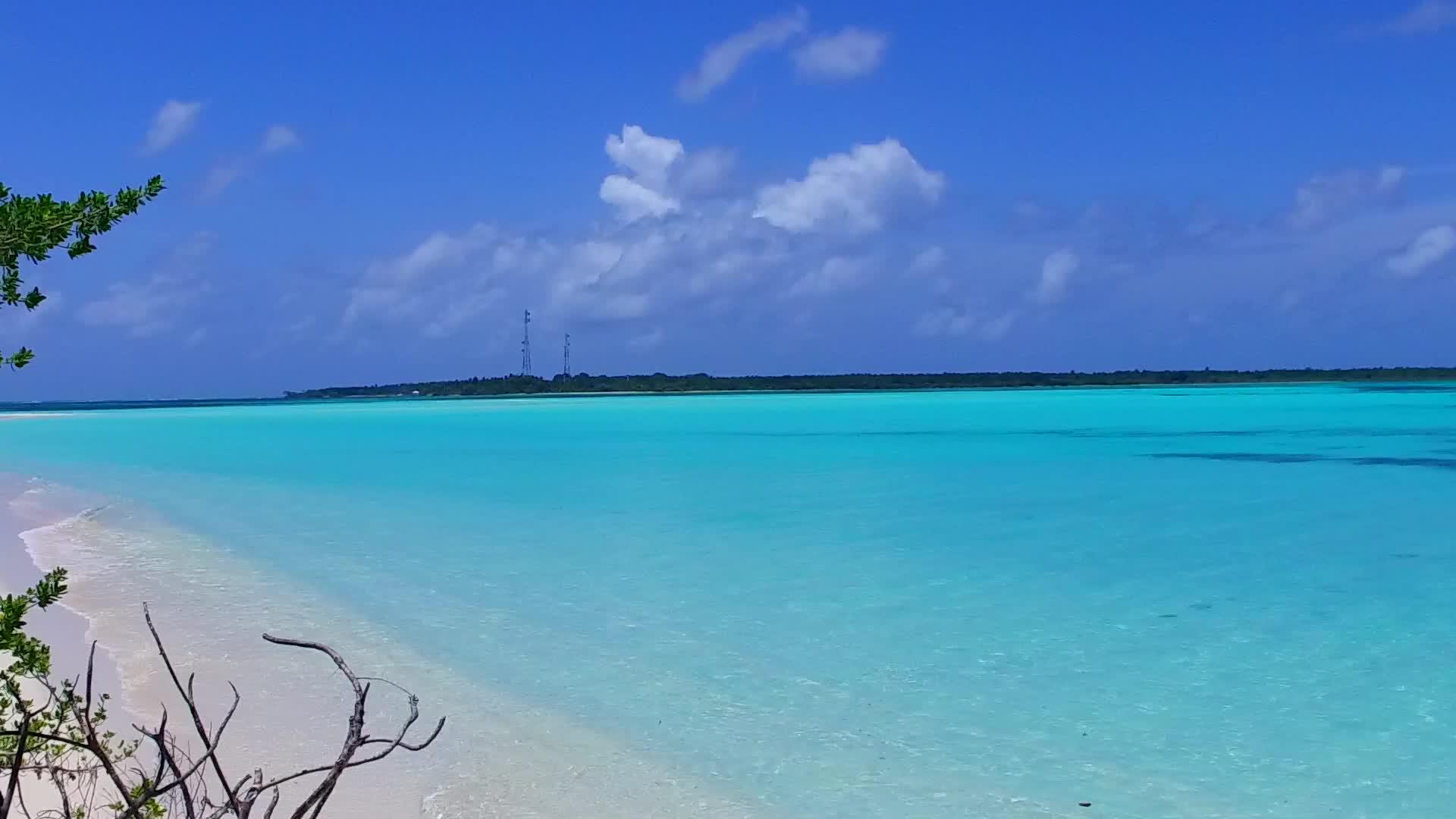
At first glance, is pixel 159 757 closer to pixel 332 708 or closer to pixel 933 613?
pixel 332 708

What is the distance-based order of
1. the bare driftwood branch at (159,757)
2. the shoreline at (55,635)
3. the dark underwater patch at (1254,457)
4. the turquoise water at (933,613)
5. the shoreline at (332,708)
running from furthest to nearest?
the dark underwater patch at (1254,457), the turquoise water at (933,613), the shoreline at (332,708), the shoreline at (55,635), the bare driftwood branch at (159,757)

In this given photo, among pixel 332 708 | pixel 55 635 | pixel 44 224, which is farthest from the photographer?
pixel 55 635

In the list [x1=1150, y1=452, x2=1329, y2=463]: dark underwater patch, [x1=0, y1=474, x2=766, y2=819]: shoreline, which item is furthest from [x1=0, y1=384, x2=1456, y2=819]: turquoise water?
[x1=1150, y1=452, x2=1329, y2=463]: dark underwater patch

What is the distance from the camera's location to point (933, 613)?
686 centimetres

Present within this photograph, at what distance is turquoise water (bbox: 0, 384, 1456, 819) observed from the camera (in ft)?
13.5

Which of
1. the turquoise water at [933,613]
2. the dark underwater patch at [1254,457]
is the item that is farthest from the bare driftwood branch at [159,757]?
the dark underwater patch at [1254,457]

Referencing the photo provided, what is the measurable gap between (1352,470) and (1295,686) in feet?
42.3

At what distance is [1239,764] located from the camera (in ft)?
13.6

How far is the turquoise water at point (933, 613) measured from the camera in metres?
4.12

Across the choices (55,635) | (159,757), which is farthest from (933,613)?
(159,757)

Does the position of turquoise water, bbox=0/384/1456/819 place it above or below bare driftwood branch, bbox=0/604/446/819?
below

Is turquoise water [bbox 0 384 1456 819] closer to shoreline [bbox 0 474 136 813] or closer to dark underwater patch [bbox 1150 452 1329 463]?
dark underwater patch [bbox 1150 452 1329 463]

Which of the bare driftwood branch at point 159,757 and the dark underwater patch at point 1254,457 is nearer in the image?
the bare driftwood branch at point 159,757

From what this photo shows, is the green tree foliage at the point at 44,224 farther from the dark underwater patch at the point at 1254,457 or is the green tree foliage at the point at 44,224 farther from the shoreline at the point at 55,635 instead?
the dark underwater patch at the point at 1254,457
